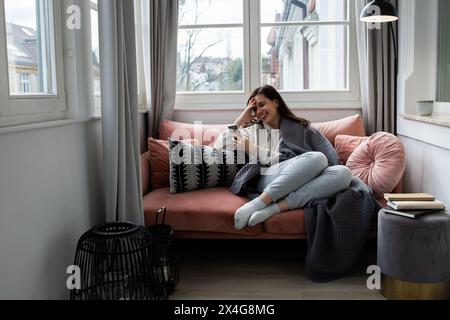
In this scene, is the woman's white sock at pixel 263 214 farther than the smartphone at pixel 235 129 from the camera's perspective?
No

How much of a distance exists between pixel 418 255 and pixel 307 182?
695 millimetres

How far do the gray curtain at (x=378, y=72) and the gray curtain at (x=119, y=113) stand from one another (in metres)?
1.79

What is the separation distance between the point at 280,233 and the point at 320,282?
325 millimetres

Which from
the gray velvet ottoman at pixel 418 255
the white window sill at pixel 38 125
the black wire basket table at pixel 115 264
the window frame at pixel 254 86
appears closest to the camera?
the white window sill at pixel 38 125

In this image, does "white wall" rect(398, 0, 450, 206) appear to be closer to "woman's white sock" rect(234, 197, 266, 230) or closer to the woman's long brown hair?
the woman's long brown hair

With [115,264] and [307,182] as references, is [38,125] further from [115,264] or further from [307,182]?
[307,182]

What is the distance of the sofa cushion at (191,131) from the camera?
3.26 m

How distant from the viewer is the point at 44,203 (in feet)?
6.07

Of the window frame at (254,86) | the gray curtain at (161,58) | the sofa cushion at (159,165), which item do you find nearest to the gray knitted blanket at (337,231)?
the sofa cushion at (159,165)

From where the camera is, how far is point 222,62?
365cm

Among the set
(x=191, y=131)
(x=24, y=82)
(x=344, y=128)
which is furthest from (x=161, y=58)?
(x=24, y=82)

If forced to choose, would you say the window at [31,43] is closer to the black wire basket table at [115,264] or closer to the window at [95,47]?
the window at [95,47]

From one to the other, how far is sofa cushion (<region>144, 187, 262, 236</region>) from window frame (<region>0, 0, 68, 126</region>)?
0.74m

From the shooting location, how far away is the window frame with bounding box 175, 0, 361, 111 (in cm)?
354
